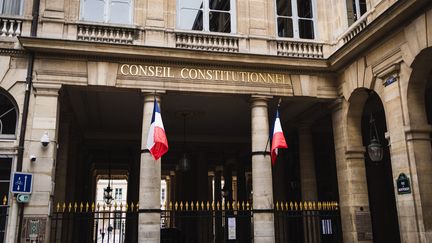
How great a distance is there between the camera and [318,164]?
17547 millimetres

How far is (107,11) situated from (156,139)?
4.13 metres

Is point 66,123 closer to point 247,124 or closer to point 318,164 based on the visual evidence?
point 247,124

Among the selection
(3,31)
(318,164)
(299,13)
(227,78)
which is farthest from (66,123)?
(318,164)

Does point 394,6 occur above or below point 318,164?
above

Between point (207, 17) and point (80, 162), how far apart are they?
29.4 ft

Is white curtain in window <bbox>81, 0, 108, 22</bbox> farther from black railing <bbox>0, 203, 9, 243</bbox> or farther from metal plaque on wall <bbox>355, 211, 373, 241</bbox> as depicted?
metal plaque on wall <bbox>355, 211, 373, 241</bbox>

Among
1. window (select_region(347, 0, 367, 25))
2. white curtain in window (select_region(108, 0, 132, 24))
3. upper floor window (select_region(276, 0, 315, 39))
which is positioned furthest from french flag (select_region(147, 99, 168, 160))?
window (select_region(347, 0, 367, 25))

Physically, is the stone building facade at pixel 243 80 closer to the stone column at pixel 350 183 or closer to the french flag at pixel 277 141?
the stone column at pixel 350 183

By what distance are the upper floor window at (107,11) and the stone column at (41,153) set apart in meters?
2.36

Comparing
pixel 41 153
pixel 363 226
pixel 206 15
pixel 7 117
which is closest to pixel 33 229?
pixel 41 153

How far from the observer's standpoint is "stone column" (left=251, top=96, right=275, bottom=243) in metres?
11.1

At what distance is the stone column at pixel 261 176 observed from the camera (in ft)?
36.6

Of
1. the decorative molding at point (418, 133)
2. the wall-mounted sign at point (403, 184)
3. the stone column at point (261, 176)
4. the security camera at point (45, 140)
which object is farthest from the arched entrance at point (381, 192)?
the security camera at point (45, 140)

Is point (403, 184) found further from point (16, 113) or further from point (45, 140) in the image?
point (16, 113)
